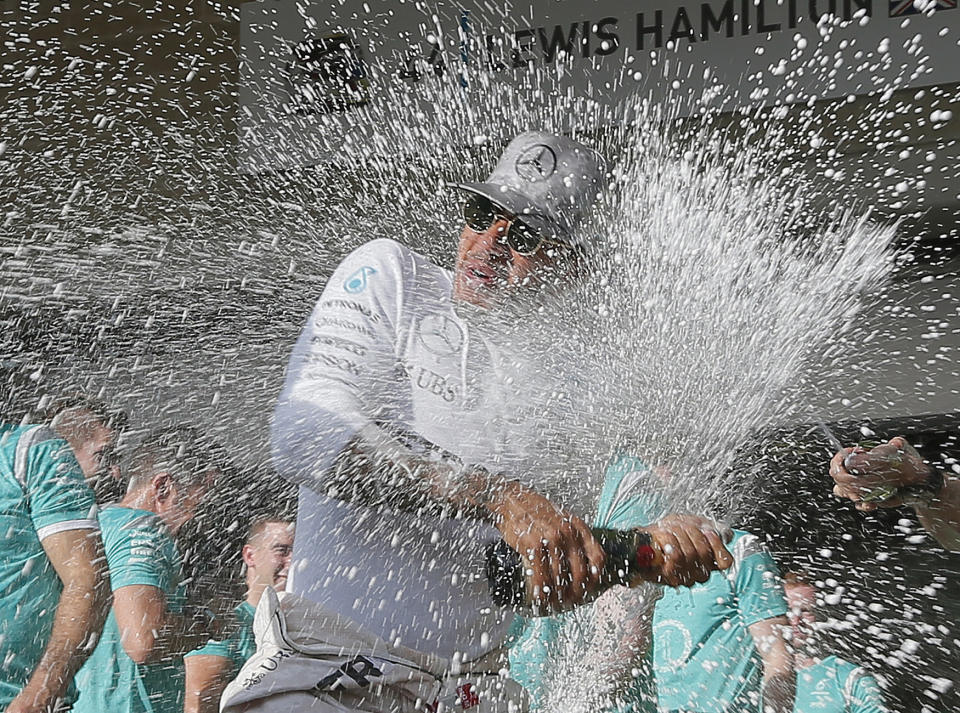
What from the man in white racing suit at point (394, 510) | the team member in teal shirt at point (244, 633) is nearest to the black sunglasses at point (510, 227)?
the man in white racing suit at point (394, 510)

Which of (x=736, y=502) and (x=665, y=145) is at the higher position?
(x=665, y=145)

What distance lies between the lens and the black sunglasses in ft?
5.42

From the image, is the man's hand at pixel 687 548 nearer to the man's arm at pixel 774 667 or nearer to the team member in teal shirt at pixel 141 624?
the man's arm at pixel 774 667

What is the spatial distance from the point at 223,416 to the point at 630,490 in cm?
151

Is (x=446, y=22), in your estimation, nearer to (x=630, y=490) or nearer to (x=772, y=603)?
(x=630, y=490)

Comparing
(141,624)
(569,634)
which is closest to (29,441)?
(141,624)

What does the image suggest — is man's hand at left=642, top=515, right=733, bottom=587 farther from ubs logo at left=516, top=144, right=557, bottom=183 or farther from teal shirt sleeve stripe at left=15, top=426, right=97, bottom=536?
teal shirt sleeve stripe at left=15, top=426, right=97, bottom=536

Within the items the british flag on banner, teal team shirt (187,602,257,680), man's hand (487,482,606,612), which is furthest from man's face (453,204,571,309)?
the british flag on banner

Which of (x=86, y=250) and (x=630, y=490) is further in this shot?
(x=86, y=250)

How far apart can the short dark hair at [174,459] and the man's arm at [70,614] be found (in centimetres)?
Result: 26

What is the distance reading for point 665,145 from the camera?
8.70 feet

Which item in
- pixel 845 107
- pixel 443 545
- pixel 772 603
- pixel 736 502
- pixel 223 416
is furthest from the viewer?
pixel 223 416

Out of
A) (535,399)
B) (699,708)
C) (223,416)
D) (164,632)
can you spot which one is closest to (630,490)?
(535,399)

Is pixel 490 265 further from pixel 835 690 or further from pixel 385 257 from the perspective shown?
pixel 835 690
